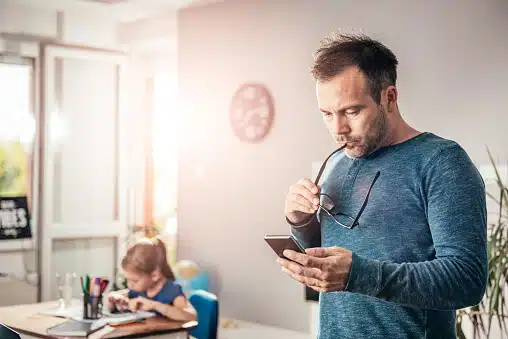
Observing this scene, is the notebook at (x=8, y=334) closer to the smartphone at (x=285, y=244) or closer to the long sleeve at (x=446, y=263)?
the smartphone at (x=285, y=244)

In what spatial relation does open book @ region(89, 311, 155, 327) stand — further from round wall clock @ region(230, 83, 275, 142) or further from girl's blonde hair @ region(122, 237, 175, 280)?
round wall clock @ region(230, 83, 275, 142)

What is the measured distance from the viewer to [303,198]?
5.28ft

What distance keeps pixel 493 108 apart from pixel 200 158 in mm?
2789

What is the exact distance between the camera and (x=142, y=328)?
348 cm

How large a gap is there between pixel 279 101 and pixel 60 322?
2779 mm

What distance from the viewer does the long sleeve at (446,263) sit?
1.39m

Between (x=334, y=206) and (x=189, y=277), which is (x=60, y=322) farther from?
(x=189, y=277)

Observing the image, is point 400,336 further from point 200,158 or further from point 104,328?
point 200,158

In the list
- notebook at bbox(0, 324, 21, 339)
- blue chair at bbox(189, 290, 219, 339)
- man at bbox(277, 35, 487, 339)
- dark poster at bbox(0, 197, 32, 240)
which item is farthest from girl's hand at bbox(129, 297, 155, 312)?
dark poster at bbox(0, 197, 32, 240)

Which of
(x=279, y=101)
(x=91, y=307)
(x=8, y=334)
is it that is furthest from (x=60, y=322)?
(x=279, y=101)

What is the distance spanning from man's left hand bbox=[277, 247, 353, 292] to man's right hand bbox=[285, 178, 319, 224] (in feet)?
0.71

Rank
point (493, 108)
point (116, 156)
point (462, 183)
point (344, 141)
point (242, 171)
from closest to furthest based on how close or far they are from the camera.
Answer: point (462, 183) < point (344, 141) < point (493, 108) < point (242, 171) < point (116, 156)

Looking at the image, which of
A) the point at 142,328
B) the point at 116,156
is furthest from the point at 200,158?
the point at 142,328

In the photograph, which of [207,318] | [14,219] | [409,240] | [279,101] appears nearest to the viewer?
[409,240]
